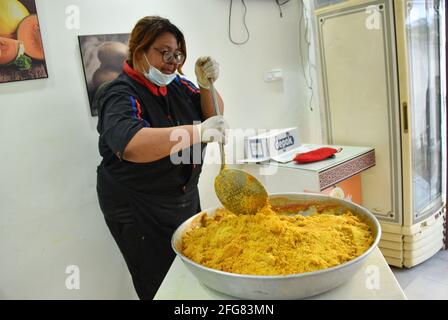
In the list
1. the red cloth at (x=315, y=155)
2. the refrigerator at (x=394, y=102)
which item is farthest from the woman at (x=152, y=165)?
the refrigerator at (x=394, y=102)

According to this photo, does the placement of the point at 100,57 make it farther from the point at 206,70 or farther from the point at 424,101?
the point at 424,101

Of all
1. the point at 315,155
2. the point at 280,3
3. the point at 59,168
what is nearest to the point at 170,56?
the point at 59,168

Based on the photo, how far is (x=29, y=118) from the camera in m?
1.53

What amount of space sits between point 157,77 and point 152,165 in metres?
0.33

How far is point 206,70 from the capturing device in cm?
141

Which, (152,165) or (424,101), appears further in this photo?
(424,101)

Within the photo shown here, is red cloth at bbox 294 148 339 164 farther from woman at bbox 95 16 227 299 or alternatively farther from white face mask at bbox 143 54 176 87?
white face mask at bbox 143 54 176 87

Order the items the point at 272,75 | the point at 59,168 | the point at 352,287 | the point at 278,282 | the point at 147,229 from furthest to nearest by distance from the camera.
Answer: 1. the point at 272,75
2. the point at 59,168
3. the point at 147,229
4. the point at 352,287
5. the point at 278,282

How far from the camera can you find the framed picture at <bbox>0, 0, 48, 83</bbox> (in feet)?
4.69

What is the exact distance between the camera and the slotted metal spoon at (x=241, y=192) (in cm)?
102

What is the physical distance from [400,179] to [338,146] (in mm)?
417

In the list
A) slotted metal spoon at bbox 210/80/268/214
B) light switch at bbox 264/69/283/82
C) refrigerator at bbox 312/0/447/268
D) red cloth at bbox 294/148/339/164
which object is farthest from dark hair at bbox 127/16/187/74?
refrigerator at bbox 312/0/447/268
